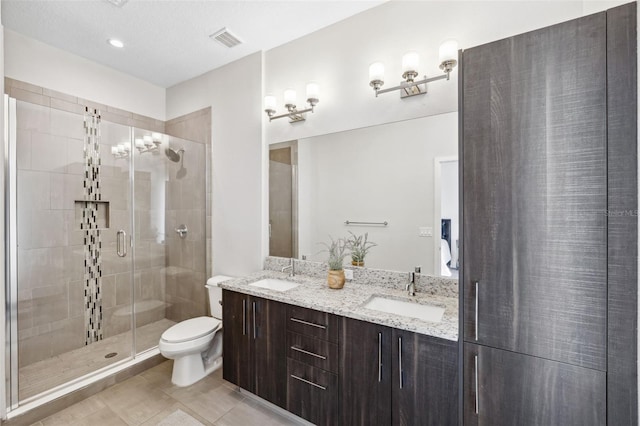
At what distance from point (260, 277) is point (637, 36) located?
2289 mm

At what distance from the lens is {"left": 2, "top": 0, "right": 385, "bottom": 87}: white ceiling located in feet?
6.43

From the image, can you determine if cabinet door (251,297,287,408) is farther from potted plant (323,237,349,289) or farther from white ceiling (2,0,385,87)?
white ceiling (2,0,385,87)

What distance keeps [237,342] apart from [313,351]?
25.8 inches

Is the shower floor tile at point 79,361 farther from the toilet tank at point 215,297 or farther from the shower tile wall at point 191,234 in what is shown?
the toilet tank at point 215,297

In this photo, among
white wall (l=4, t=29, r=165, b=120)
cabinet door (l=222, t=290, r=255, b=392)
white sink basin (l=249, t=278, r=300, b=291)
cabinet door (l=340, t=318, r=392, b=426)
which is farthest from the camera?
white wall (l=4, t=29, r=165, b=120)

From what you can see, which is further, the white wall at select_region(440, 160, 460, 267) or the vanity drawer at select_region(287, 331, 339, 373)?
the white wall at select_region(440, 160, 460, 267)

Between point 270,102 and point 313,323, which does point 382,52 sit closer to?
point 270,102

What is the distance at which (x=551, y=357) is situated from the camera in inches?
40.3

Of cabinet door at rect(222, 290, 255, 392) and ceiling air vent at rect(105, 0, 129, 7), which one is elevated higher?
ceiling air vent at rect(105, 0, 129, 7)

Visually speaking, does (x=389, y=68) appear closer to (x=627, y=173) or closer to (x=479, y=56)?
(x=479, y=56)

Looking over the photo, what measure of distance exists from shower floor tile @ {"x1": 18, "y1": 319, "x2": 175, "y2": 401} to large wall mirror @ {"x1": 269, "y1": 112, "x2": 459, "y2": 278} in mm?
1469

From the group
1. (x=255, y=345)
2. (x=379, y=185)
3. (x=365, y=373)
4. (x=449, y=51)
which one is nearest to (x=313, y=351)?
(x=365, y=373)

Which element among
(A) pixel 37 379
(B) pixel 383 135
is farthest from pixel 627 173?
(A) pixel 37 379

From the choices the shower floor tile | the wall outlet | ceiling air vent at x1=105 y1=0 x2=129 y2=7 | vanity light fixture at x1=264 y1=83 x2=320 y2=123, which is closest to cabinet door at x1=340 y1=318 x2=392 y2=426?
the wall outlet
